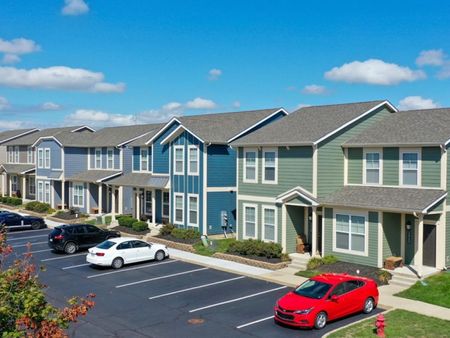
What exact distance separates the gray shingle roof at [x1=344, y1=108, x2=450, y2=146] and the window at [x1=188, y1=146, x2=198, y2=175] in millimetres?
10666

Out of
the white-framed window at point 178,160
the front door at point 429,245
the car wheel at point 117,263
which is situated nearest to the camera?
the front door at point 429,245

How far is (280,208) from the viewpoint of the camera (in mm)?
28141

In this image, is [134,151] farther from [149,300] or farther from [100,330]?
[100,330]

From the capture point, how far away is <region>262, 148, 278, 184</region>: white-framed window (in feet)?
94.2

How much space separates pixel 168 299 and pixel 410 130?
45.9ft

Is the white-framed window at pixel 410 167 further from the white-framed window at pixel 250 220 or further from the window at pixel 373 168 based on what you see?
the white-framed window at pixel 250 220

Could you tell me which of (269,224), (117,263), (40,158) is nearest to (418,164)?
(269,224)

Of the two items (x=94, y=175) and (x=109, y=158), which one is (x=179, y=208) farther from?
(x=94, y=175)

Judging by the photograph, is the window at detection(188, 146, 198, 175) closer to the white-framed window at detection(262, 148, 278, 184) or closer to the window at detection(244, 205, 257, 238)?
the window at detection(244, 205, 257, 238)

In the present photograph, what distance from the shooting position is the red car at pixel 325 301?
54.4ft

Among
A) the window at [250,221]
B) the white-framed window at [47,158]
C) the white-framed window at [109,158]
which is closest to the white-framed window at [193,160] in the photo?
the window at [250,221]

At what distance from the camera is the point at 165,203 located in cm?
3825

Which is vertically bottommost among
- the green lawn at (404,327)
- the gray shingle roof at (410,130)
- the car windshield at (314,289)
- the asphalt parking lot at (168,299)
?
the asphalt parking lot at (168,299)

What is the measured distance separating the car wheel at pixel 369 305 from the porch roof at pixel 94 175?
29132mm
